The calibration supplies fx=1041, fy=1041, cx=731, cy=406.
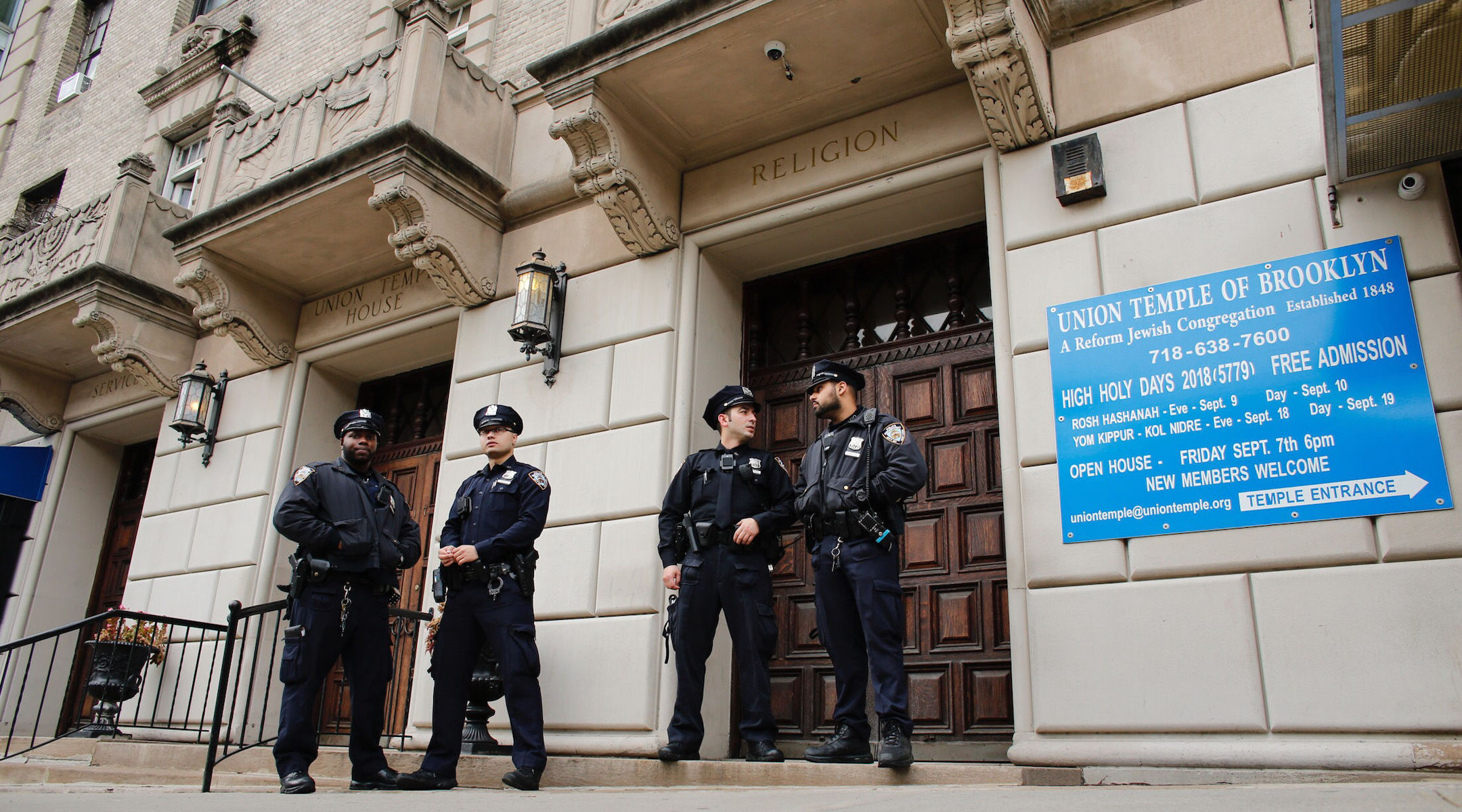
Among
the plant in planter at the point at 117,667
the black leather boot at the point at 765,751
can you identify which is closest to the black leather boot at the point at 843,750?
the black leather boot at the point at 765,751

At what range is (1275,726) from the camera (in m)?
4.66

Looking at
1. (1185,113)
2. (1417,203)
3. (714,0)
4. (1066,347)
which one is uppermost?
(714,0)

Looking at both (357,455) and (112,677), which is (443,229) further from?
(112,677)

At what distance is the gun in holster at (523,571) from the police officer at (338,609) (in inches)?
26.3

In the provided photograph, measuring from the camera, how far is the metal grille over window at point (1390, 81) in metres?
4.39

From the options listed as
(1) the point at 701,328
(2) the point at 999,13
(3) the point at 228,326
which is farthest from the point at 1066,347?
(3) the point at 228,326

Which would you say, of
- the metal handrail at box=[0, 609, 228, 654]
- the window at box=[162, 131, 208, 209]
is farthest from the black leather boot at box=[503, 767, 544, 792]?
the window at box=[162, 131, 208, 209]

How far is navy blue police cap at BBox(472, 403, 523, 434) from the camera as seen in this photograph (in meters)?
6.21

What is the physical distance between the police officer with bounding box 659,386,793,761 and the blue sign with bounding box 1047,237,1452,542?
1626mm

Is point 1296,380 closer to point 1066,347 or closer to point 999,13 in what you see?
point 1066,347

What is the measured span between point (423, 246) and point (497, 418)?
258 cm

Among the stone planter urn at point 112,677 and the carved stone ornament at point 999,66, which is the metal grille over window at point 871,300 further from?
the stone planter urn at point 112,677

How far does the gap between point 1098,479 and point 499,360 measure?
15.8 feet

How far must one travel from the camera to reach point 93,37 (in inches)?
644
